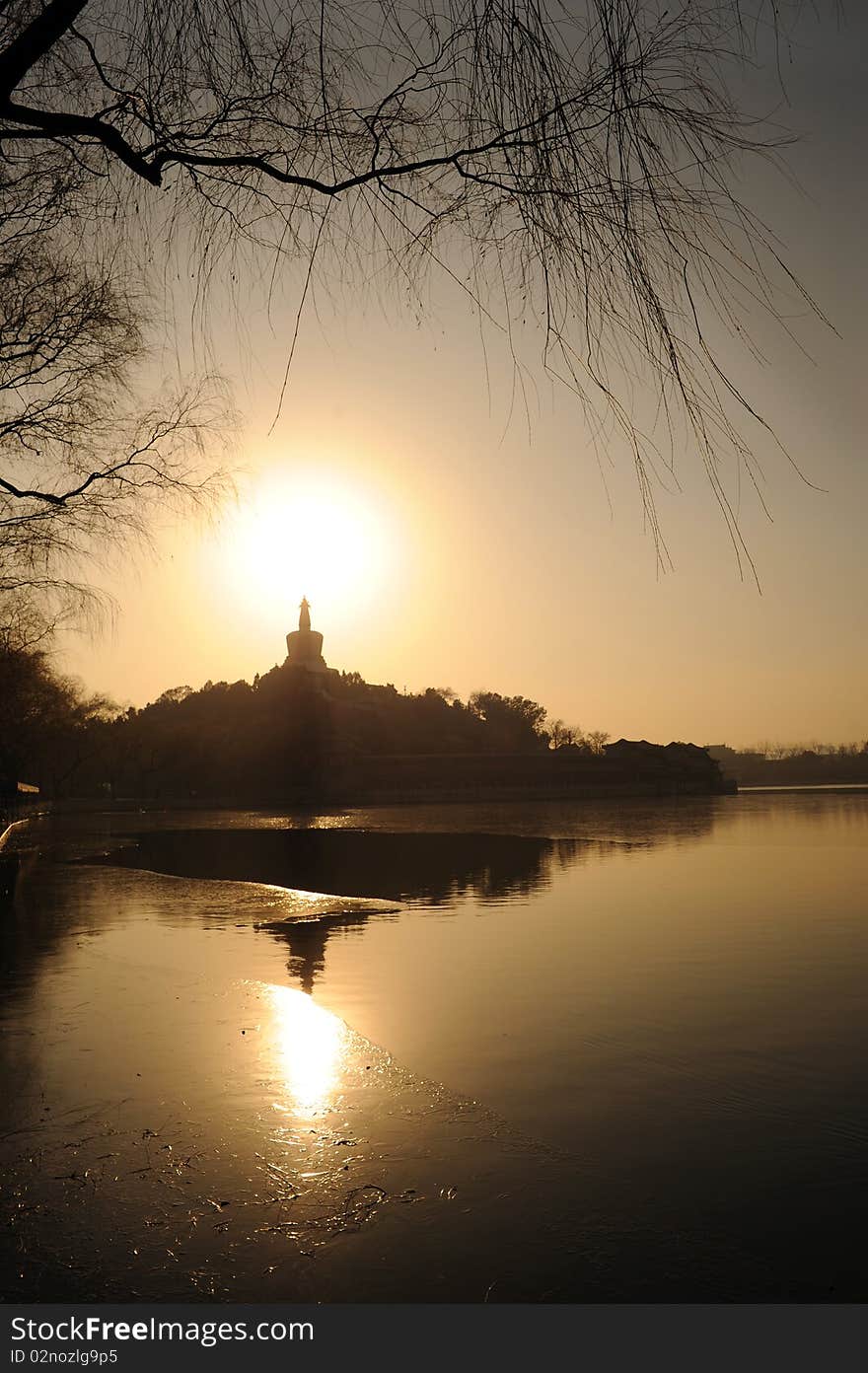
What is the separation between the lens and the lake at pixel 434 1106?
425 centimetres

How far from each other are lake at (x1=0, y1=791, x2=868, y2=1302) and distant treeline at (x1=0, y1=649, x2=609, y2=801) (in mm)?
68239

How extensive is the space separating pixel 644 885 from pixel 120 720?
341ft

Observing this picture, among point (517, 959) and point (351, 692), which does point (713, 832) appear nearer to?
point (517, 959)

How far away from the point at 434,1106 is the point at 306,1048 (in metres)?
1.59

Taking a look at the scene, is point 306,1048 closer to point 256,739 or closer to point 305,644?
point 256,739

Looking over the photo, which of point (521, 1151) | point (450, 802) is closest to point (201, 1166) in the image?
point (521, 1151)

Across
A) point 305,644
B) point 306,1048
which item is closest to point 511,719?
point 305,644

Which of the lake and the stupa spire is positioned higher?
the stupa spire

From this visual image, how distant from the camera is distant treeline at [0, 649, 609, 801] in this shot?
4099 inches

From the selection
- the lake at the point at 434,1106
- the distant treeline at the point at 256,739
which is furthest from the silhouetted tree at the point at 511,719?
the lake at the point at 434,1106

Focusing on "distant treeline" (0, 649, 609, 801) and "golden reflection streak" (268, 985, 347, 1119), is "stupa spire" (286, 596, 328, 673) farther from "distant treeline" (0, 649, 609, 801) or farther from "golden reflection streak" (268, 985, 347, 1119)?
"golden reflection streak" (268, 985, 347, 1119)

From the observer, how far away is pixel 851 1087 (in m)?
7.38

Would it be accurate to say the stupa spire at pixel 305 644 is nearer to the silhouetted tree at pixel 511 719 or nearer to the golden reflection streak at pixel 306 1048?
the silhouetted tree at pixel 511 719

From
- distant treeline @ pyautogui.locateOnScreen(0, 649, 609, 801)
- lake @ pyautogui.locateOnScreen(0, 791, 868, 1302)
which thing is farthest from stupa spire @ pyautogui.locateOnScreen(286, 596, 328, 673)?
lake @ pyautogui.locateOnScreen(0, 791, 868, 1302)
